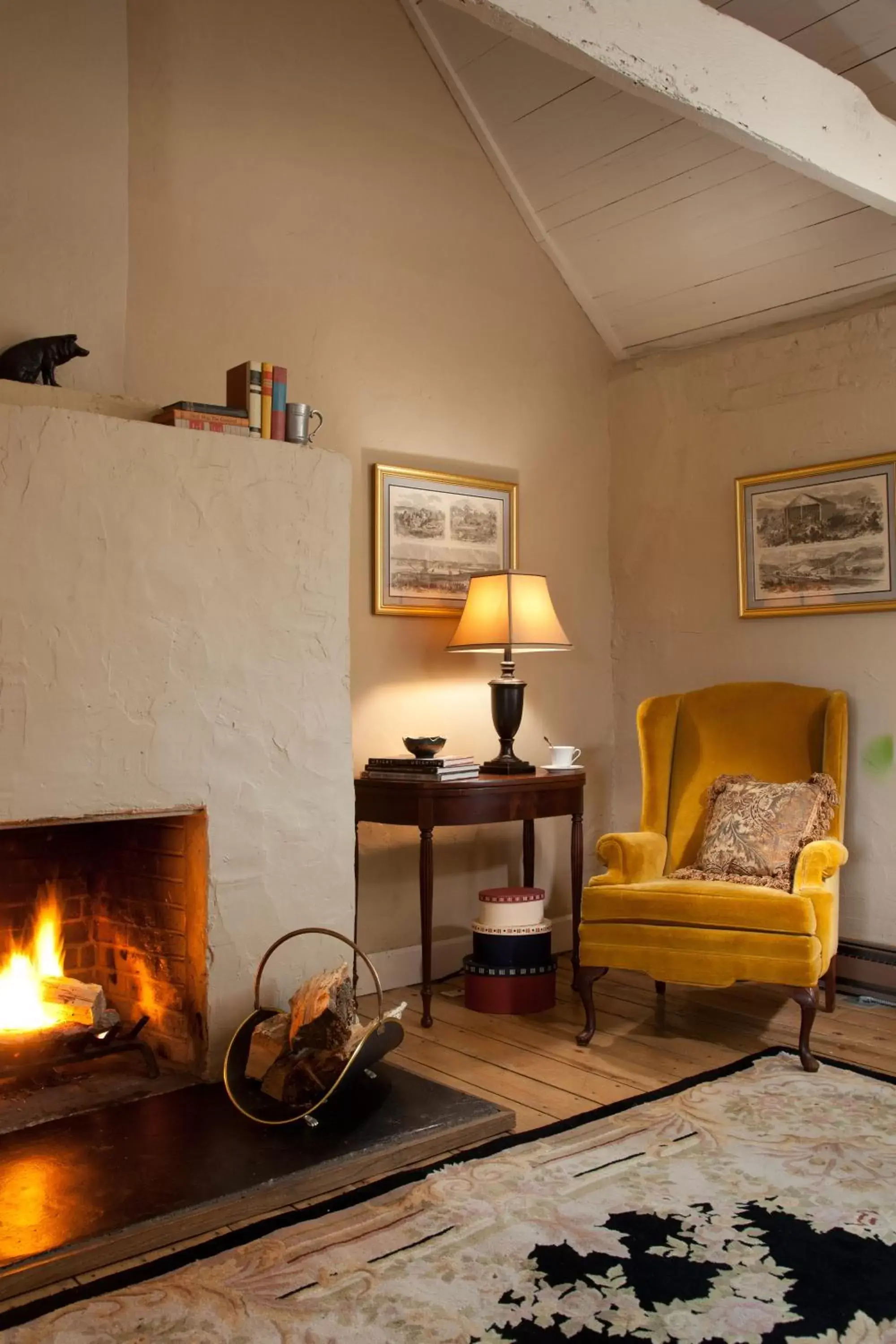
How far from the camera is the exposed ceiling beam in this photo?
2.44m

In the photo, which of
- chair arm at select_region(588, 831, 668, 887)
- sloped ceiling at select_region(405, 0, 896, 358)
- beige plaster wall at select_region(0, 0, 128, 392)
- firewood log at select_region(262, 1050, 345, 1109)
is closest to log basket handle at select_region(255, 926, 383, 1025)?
firewood log at select_region(262, 1050, 345, 1109)

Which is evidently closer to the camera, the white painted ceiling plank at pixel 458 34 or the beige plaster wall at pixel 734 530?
the white painted ceiling plank at pixel 458 34

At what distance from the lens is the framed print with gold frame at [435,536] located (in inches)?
157

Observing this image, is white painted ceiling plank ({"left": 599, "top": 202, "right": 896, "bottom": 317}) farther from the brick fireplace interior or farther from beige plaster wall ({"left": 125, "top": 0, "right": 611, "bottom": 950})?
the brick fireplace interior

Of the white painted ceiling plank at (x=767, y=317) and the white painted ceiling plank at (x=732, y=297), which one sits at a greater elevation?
the white painted ceiling plank at (x=732, y=297)

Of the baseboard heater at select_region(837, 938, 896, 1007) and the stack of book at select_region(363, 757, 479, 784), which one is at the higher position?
the stack of book at select_region(363, 757, 479, 784)

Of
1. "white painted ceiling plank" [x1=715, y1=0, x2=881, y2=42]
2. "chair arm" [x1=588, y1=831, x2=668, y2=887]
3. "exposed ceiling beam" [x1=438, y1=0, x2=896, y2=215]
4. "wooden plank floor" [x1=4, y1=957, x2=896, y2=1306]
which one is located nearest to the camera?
"exposed ceiling beam" [x1=438, y1=0, x2=896, y2=215]

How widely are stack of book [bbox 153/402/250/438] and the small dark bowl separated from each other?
1.15m

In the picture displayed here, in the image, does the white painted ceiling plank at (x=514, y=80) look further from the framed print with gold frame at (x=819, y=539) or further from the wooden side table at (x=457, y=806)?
the wooden side table at (x=457, y=806)

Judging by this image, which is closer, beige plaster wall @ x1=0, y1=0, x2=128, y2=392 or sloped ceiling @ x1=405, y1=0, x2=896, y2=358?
beige plaster wall @ x1=0, y1=0, x2=128, y2=392

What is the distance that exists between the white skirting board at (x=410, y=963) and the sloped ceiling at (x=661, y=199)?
2.47 metres

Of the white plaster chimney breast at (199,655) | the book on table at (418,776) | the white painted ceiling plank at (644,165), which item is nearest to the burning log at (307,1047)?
the white plaster chimney breast at (199,655)

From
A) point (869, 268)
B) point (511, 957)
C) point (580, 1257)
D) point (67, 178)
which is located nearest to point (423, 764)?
point (511, 957)

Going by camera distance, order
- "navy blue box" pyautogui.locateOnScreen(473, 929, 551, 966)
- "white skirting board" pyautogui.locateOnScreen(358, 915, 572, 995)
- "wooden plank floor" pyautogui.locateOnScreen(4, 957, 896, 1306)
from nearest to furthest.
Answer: "wooden plank floor" pyautogui.locateOnScreen(4, 957, 896, 1306) < "navy blue box" pyautogui.locateOnScreen(473, 929, 551, 966) < "white skirting board" pyautogui.locateOnScreen(358, 915, 572, 995)
